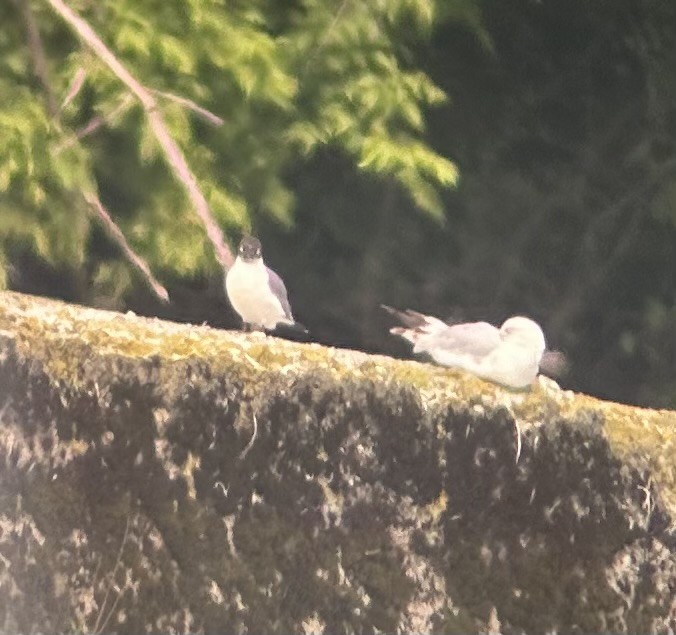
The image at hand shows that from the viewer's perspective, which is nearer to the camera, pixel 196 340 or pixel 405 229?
pixel 196 340

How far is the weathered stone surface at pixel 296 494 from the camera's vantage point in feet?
3.25

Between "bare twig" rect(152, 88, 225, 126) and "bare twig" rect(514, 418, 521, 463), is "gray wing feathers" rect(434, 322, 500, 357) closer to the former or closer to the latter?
"bare twig" rect(514, 418, 521, 463)

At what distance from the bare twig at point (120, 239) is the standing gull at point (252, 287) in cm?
12

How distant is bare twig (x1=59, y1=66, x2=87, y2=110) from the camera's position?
3.83 ft

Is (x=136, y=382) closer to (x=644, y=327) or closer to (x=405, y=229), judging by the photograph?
(x=405, y=229)

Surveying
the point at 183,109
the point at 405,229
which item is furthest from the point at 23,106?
the point at 405,229

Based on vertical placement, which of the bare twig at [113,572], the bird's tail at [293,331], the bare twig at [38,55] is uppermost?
the bare twig at [38,55]

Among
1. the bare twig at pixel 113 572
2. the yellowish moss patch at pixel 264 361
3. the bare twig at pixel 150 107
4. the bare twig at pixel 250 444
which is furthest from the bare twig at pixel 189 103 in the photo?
the bare twig at pixel 113 572

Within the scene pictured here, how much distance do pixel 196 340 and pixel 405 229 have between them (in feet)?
2.20

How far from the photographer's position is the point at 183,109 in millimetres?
1314

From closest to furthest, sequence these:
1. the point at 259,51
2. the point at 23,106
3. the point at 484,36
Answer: the point at 23,106
the point at 259,51
the point at 484,36

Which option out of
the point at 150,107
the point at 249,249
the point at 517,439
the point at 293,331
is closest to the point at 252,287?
the point at 249,249

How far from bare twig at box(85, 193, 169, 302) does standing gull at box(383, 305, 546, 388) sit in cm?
42

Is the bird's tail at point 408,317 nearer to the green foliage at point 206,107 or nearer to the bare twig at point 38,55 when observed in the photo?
the green foliage at point 206,107
